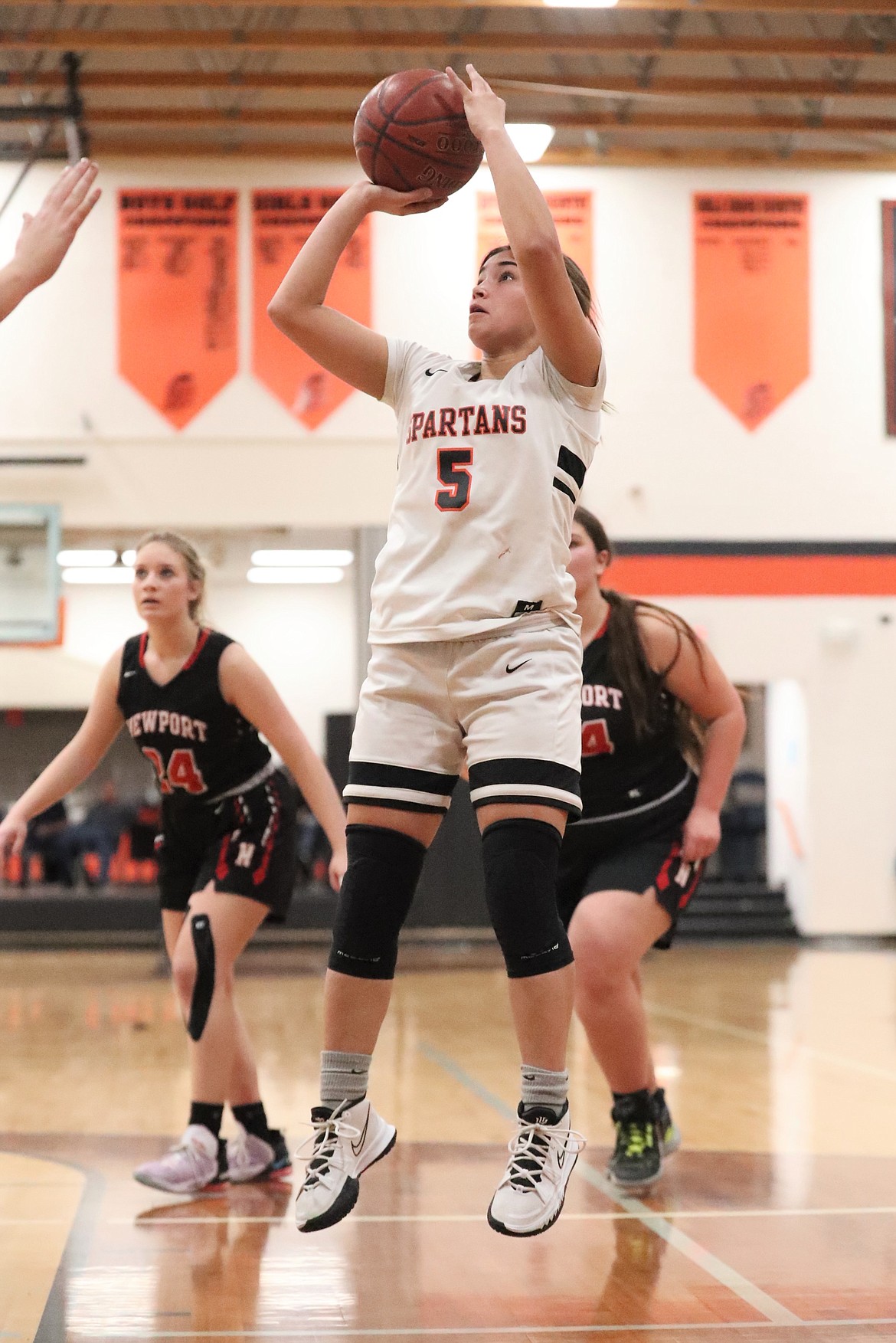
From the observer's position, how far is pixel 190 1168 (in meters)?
3.65

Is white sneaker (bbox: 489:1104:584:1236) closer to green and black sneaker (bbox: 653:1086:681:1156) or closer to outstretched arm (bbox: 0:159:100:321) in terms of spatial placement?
green and black sneaker (bbox: 653:1086:681:1156)

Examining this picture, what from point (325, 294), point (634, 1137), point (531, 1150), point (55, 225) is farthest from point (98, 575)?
point (531, 1150)

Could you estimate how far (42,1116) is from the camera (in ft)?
15.6

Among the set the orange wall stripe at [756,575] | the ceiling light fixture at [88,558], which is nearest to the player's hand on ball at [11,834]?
the orange wall stripe at [756,575]

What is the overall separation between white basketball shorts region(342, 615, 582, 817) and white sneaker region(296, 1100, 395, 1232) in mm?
521

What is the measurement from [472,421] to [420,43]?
906 centimetres

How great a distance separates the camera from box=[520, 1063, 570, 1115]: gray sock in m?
2.41

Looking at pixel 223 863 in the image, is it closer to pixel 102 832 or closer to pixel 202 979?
pixel 202 979

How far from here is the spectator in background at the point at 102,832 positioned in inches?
598

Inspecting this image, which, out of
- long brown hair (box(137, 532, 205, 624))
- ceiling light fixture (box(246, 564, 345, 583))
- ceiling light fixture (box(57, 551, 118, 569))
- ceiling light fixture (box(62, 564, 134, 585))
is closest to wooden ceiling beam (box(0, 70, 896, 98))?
ceiling light fixture (box(57, 551, 118, 569))

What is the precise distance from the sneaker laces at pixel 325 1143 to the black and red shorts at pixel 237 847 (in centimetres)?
140

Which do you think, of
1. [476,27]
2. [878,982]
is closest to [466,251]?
[476,27]

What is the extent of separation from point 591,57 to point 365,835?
36.7 ft

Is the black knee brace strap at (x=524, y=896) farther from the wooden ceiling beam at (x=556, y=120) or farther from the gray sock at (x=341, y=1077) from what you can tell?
the wooden ceiling beam at (x=556, y=120)
